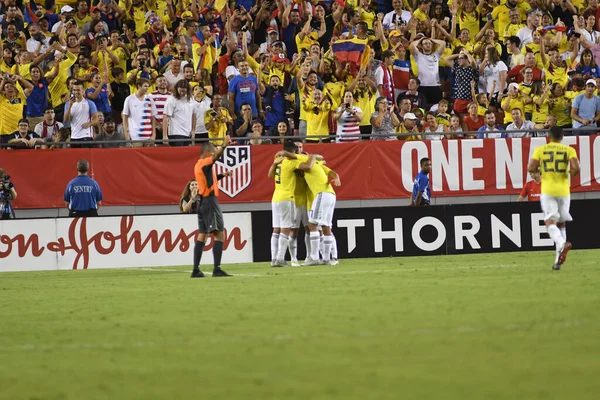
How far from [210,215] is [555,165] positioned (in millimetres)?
5253

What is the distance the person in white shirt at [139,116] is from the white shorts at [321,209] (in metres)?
5.18

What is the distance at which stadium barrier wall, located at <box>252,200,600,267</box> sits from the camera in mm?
22328

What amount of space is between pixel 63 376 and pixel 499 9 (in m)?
21.9

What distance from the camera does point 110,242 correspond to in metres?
21.7

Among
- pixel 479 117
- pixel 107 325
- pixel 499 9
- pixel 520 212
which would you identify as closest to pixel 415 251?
pixel 520 212

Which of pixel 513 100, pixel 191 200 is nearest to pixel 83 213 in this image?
pixel 191 200

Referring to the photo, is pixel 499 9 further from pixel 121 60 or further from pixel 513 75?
pixel 121 60

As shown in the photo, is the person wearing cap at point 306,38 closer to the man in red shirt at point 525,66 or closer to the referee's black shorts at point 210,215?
the man in red shirt at point 525,66

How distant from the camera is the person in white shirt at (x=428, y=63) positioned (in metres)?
25.8

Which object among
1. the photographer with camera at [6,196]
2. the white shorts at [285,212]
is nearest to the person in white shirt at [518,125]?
the white shorts at [285,212]

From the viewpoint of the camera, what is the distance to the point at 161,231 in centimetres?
2170

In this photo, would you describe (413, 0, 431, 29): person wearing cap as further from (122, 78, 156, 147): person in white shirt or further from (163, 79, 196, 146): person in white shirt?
(122, 78, 156, 147): person in white shirt

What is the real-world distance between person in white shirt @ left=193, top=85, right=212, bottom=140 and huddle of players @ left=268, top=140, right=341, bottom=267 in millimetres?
3922

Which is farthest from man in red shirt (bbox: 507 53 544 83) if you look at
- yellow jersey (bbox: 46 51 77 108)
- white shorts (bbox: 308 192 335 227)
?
yellow jersey (bbox: 46 51 77 108)
